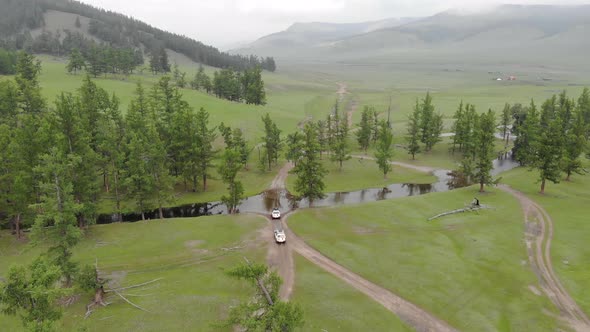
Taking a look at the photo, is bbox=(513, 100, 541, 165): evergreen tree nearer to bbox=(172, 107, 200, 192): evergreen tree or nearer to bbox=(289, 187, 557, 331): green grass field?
bbox=(289, 187, 557, 331): green grass field

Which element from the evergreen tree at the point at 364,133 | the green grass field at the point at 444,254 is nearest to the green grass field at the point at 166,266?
the green grass field at the point at 444,254

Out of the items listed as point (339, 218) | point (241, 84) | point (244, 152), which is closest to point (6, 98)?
point (244, 152)

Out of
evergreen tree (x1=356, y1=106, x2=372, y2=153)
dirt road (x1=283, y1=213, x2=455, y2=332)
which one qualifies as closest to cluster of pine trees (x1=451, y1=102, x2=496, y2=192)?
evergreen tree (x1=356, y1=106, x2=372, y2=153)

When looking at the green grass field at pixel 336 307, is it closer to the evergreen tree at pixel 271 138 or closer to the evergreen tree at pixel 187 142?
the evergreen tree at pixel 187 142

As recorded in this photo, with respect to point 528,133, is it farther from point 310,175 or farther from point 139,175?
point 139,175

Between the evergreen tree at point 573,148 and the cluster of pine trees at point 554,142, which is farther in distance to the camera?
the evergreen tree at point 573,148

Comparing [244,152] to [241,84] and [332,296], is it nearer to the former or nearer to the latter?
[332,296]
